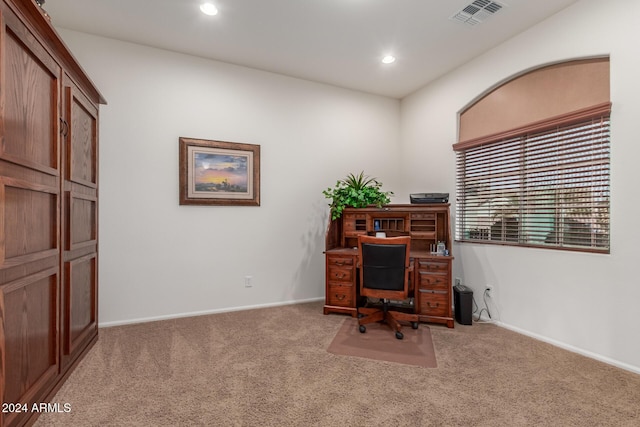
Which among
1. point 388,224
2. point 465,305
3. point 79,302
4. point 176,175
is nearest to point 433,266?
point 465,305

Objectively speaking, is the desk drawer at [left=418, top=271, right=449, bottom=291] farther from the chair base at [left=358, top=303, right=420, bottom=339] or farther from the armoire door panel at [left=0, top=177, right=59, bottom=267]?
the armoire door panel at [left=0, top=177, right=59, bottom=267]

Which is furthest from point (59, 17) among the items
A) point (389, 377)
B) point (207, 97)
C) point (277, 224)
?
point (389, 377)

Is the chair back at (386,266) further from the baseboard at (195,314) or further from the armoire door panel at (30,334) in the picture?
the armoire door panel at (30,334)

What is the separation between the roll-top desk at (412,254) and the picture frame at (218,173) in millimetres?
1185

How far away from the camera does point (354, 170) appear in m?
4.47

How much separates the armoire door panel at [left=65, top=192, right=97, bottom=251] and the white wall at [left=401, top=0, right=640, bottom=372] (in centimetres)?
380

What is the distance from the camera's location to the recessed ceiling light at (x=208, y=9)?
2.65 m

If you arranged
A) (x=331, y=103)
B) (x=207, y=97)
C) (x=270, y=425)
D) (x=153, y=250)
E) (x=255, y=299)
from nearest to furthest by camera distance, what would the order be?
(x=270, y=425)
(x=153, y=250)
(x=207, y=97)
(x=255, y=299)
(x=331, y=103)

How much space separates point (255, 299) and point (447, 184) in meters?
2.81

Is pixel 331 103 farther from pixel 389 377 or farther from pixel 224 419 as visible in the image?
pixel 224 419

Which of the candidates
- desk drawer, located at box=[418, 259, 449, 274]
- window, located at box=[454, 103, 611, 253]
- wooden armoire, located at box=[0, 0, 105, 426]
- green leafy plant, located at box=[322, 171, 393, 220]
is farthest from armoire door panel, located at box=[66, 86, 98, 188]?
window, located at box=[454, 103, 611, 253]

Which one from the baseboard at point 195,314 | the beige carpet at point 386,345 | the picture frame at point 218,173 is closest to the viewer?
the beige carpet at point 386,345

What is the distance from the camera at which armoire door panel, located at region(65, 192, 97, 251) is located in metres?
2.22

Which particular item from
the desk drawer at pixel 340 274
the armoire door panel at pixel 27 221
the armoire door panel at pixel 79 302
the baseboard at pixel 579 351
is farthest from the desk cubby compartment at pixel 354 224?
the armoire door panel at pixel 27 221
